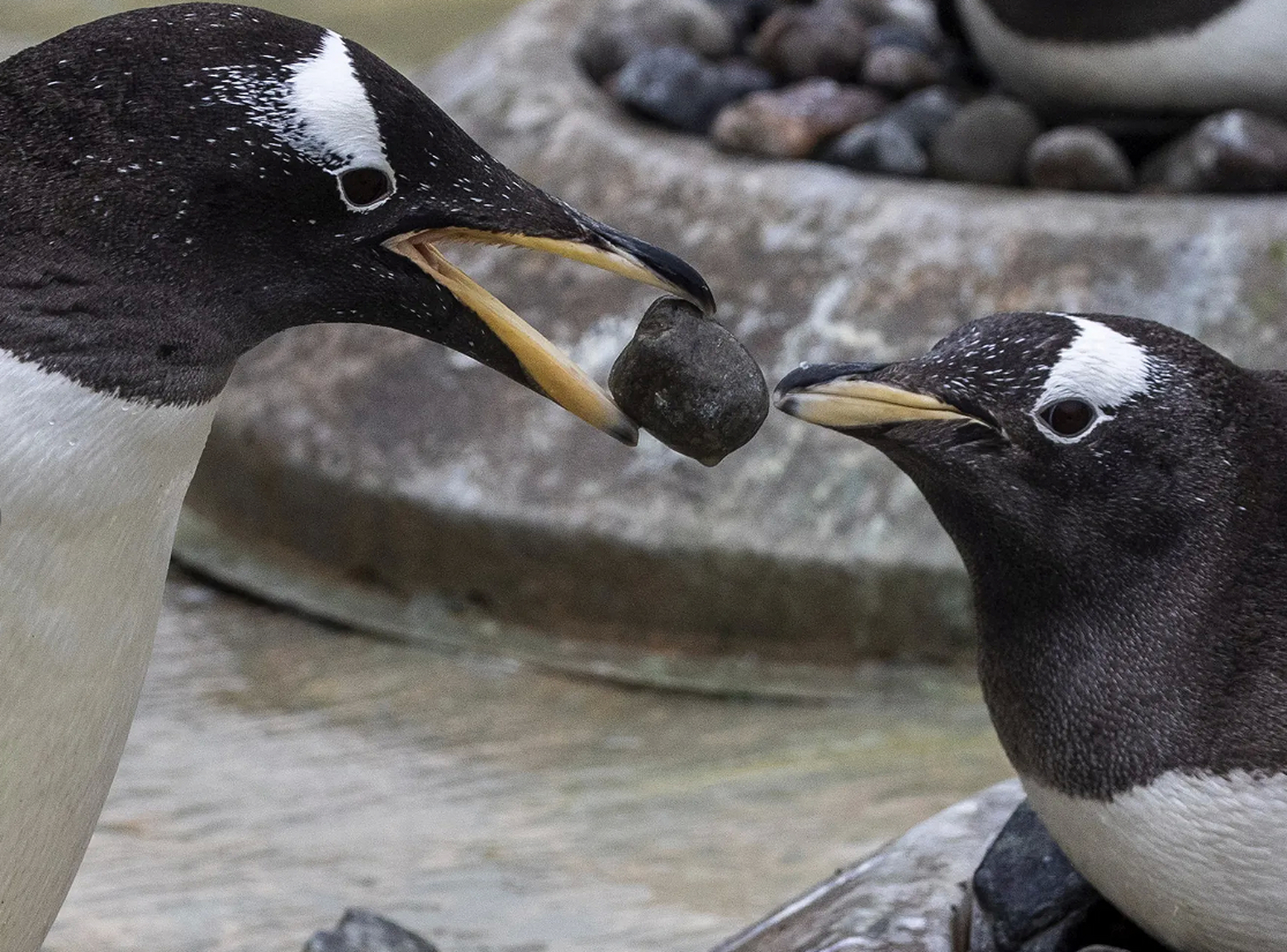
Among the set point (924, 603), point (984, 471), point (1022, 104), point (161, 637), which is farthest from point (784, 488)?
point (984, 471)

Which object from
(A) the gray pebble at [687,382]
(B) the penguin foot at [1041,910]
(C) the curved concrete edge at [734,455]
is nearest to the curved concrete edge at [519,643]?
(C) the curved concrete edge at [734,455]

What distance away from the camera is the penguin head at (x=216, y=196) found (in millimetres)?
1738

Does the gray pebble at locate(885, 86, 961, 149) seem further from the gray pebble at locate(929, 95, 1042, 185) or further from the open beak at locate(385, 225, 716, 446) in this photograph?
the open beak at locate(385, 225, 716, 446)

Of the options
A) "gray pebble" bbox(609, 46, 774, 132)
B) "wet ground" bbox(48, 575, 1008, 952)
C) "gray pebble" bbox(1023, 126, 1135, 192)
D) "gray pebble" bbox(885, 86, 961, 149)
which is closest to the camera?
"wet ground" bbox(48, 575, 1008, 952)

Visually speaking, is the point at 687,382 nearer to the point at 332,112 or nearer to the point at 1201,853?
the point at 332,112

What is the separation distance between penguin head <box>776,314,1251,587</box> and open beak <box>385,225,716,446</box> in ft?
0.59

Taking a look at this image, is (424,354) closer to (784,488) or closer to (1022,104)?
(784,488)

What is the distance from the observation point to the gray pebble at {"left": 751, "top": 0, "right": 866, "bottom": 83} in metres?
4.39

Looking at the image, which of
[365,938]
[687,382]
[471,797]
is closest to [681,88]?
[471,797]

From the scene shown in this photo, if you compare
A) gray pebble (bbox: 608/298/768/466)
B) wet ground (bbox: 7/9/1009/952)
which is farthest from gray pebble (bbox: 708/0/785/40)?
gray pebble (bbox: 608/298/768/466)

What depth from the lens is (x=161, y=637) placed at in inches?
161

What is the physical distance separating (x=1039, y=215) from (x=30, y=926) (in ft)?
7.66

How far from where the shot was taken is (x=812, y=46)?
14.4 ft

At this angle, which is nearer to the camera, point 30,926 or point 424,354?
point 30,926
